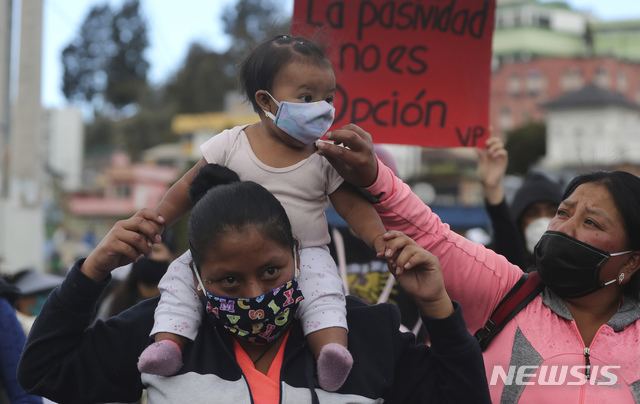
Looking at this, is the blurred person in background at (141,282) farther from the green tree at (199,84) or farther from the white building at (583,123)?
the green tree at (199,84)

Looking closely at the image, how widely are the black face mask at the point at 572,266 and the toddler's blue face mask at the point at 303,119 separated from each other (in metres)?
0.84

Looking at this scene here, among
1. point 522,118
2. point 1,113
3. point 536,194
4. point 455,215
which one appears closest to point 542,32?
point 522,118

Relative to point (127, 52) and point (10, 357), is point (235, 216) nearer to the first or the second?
point (10, 357)

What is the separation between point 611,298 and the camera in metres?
2.69

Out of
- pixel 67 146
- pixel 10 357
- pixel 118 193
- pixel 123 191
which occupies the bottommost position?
pixel 118 193

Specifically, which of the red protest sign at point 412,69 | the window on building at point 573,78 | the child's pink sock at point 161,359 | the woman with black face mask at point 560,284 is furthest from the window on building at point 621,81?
the child's pink sock at point 161,359

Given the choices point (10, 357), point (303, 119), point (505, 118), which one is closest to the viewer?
point (303, 119)

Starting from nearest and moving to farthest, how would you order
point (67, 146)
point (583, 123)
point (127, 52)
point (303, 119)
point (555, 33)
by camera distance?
point (303, 119)
point (583, 123)
point (67, 146)
point (127, 52)
point (555, 33)

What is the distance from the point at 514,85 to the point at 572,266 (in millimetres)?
73552

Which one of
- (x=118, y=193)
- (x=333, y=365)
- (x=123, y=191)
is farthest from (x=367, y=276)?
(x=118, y=193)

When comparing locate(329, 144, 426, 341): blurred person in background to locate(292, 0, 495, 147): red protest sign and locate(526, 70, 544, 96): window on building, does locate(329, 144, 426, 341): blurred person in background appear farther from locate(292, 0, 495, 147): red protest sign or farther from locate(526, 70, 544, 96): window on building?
locate(526, 70, 544, 96): window on building

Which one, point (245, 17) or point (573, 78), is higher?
point (245, 17)

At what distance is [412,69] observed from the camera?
3959mm

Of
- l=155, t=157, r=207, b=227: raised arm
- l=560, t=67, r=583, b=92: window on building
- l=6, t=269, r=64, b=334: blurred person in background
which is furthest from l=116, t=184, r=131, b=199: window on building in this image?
l=155, t=157, r=207, b=227: raised arm
